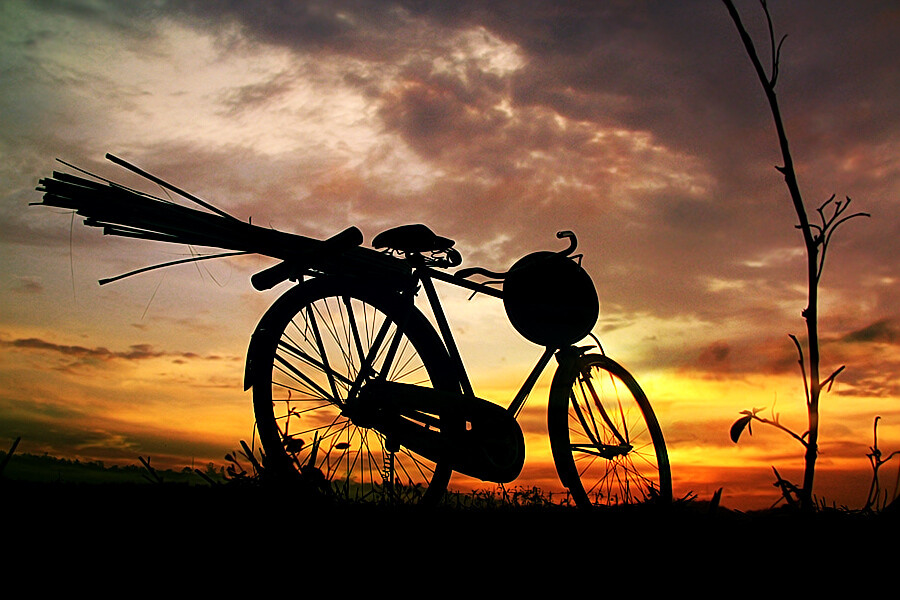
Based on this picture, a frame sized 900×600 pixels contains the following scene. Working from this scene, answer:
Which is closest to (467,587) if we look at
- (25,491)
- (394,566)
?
(394,566)

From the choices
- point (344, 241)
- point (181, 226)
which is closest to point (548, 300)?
point (344, 241)

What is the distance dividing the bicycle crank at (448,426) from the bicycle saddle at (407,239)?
0.92 metres

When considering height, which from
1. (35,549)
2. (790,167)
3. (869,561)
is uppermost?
(790,167)

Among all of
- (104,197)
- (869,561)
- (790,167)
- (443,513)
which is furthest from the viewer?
(443,513)

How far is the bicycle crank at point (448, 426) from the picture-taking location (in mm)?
4484

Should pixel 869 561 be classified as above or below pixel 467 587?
above

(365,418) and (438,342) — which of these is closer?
(365,418)

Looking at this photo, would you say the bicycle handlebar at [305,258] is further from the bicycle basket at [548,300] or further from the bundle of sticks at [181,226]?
the bicycle basket at [548,300]

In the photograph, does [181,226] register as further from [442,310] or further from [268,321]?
[442,310]

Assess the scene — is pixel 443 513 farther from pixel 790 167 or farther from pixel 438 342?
pixel 790 167

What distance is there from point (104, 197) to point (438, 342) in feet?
7.38

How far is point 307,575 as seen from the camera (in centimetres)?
243

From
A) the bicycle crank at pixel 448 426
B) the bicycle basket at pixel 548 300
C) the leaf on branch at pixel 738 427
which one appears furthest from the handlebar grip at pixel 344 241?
the leaf on branch at pixel 738 427

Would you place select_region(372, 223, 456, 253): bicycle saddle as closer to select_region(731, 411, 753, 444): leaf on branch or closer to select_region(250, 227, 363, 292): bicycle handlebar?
select_region(250, 227, 363, 292): bicycle handlebar
